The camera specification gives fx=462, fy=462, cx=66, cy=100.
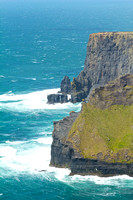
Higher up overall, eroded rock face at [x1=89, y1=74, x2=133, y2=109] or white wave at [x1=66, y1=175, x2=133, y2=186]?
eroded rock face at [x1=89, y1=74, x2=133, y2=109]

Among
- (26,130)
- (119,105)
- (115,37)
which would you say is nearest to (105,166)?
(119,105)

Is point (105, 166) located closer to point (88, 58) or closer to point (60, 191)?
point (60, 191)

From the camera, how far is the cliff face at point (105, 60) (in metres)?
182

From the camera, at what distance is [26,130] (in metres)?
151

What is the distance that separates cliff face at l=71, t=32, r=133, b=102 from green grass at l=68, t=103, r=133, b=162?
53.8 meters

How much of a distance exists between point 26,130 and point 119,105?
122 ft

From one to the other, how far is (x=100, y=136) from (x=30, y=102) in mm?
67736

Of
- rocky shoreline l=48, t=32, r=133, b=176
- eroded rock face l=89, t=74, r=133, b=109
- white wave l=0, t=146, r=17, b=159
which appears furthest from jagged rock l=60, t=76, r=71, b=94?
eroded rock face l=89, t=74, r=133, b=109

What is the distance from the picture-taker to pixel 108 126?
122 meters

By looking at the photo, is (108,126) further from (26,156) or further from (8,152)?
(8,152)

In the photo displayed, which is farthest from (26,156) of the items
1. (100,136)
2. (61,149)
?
(100,136)

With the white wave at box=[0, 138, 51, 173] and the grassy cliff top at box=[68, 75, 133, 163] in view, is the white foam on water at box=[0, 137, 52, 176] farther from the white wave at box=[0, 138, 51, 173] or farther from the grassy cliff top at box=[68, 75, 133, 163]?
the grassy cliff top at box=[68, 75, 133, 163]

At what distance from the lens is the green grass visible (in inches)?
4487

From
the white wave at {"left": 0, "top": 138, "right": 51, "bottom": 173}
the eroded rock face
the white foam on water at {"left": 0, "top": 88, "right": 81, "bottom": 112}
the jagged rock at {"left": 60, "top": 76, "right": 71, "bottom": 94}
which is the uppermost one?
the eroded rock face
